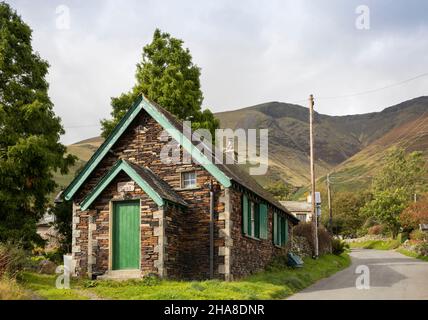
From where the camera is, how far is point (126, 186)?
797 inches

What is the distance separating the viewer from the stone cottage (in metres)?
19.8

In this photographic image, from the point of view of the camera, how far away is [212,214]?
68.8 feet

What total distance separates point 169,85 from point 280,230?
40.1 ft

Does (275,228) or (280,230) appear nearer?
(275,228)

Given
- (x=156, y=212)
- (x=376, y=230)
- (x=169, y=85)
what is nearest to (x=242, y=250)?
(x=156, y=212)

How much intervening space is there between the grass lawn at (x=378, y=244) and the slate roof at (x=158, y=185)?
1773 inches

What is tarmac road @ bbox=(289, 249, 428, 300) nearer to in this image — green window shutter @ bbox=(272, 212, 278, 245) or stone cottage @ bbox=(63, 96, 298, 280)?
stone cottage @ bbox=(63, 96, 298, 280)

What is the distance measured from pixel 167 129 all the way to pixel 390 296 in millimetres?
10194

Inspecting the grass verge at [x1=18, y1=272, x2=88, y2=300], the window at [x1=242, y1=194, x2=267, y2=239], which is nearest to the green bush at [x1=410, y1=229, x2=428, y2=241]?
the window at [x1=242, y1=194, x2=267, y2=239]

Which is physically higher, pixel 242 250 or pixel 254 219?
pixel 254 219

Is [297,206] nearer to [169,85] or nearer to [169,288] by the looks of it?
[169,85]

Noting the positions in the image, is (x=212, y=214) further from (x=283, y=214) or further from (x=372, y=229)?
(x=372, y=229)

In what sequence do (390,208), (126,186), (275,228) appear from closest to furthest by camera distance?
(126,186) → (275,228) → (390,208)

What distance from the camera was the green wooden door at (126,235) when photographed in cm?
1983
